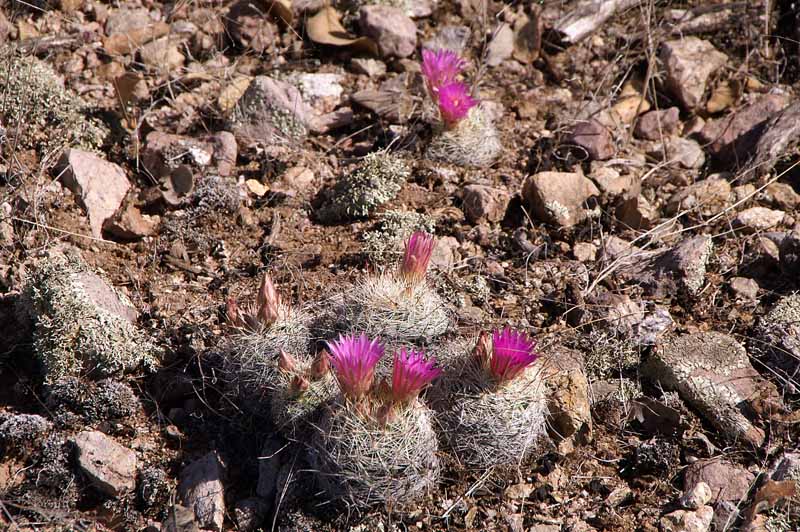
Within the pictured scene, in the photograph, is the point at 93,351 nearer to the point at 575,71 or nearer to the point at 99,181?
the point at 99,181

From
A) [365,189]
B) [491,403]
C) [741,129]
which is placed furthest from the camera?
[741,129]

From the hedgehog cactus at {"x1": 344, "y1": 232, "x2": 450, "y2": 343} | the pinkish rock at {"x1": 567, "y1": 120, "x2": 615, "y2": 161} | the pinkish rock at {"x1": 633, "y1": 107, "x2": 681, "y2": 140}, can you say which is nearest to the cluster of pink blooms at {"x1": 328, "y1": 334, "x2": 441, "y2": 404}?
the hedgehog cactus at {"x1": 344, "y1": 232, "x2": 450, "y2": 343}

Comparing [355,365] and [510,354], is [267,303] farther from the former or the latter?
[510,354]

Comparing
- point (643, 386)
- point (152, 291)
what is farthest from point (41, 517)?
point (643, 386)

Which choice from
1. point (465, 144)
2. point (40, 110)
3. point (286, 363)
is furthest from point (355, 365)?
point (40, 110)

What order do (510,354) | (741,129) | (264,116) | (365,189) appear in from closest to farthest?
(510,354), (365,189), (264,116), (741,129)

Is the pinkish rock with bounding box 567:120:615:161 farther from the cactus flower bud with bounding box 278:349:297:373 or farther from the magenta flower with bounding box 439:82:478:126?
the cactus flower bud with bounding box 278:349:297:373
